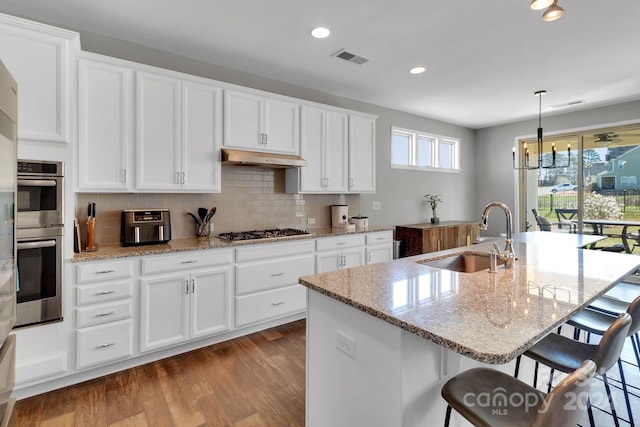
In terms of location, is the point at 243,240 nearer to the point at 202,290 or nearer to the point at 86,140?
the point at 202,290

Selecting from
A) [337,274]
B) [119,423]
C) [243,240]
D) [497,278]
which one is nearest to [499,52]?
[497,278]

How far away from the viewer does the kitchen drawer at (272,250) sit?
9.87ft

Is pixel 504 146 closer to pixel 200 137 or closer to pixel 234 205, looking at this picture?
pixel 234 205

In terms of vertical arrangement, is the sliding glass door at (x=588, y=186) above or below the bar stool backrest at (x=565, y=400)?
above

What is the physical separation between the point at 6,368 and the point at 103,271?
1.56 meters

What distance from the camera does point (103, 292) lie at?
2.33 m

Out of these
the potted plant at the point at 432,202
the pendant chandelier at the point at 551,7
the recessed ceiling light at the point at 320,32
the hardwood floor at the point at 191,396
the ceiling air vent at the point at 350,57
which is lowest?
the hardwood floor at the point at 191,396

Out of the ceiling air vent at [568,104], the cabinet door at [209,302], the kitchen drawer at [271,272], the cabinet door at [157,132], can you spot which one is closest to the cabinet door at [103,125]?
the cabinet door at [157,132]

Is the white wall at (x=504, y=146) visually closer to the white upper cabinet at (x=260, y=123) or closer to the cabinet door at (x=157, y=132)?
the white upper cabinet at (x=260, y=123)

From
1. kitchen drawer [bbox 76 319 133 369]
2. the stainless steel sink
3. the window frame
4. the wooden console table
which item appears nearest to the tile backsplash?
kitchen drawer [bbox 76 319 133 369]

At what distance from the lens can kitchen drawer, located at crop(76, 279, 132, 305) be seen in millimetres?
2256

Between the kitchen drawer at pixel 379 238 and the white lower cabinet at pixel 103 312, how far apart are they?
2567 mm

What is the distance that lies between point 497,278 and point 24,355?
9.60 feet

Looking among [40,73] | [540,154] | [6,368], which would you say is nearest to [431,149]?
[540,154]
